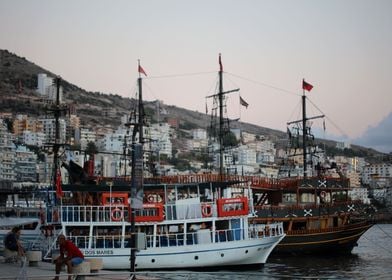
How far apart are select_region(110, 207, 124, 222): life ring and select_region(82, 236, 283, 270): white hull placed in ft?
5.02

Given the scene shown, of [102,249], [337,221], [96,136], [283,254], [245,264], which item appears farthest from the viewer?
[96,136]

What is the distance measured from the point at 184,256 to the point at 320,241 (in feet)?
51.0

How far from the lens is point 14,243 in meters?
22.9

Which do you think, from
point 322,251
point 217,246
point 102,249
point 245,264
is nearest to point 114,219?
point 102,249

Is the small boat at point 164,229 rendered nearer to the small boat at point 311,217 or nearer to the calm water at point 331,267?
the calm water at point 331,267

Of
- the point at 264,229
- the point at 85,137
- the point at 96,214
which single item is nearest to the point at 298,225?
the point at 264,229

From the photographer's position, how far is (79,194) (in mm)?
34594

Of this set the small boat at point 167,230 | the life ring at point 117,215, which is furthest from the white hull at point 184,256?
the life ring at point 117,215

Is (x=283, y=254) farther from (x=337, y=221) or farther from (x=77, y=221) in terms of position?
(x=77, y=221)

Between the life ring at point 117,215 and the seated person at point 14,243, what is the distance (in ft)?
30.2

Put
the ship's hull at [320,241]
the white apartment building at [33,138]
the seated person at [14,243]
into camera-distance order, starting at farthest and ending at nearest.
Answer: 1. the white apartment building at [33,138]
2. the ship's hull at [320,241]
3. the seated person at [14,243]

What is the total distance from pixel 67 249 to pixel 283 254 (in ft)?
91.3

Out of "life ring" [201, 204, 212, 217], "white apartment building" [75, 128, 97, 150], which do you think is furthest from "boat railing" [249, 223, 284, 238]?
"white apartment building" [75, 128, 97, 150]

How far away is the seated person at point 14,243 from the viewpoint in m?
22.4
